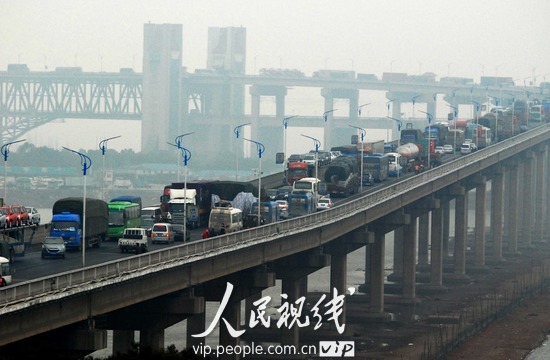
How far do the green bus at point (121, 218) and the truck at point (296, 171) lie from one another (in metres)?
43.0

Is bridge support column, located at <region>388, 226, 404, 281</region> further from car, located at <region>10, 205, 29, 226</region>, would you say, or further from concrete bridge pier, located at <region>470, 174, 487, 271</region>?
car, located at <region>10, 205, 29, 226</region>

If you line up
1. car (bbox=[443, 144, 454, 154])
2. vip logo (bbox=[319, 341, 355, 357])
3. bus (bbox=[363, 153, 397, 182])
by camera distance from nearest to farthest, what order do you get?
vip logo (bbox=[319, 341, 355, 357])
bus (bbox=[363, 153, 397, 182])
car (bbox=[443, 144, 454, 154])

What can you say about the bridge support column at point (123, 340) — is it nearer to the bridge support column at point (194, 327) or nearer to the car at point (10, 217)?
the car at point (10, 217)

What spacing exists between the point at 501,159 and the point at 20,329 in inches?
5495

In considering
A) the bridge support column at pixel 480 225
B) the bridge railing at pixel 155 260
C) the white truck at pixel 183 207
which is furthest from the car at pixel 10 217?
the bridge support column at pixel 480 225

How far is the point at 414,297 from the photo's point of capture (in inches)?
5935

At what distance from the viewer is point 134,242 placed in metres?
86.9

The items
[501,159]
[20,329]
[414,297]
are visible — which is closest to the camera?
Answer: [20,329]

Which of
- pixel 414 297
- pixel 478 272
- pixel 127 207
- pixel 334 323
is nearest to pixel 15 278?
pixel 127 207

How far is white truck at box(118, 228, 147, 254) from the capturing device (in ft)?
285

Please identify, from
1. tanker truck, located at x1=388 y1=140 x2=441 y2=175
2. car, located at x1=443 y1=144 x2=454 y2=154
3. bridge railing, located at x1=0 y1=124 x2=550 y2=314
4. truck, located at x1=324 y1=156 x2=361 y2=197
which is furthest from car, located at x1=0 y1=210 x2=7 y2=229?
car, located at x1=443 y1=144 x2=454 y2=154

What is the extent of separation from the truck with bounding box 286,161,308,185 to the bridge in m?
7.82

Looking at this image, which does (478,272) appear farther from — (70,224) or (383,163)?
(70,224)

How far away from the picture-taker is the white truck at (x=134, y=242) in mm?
86750
